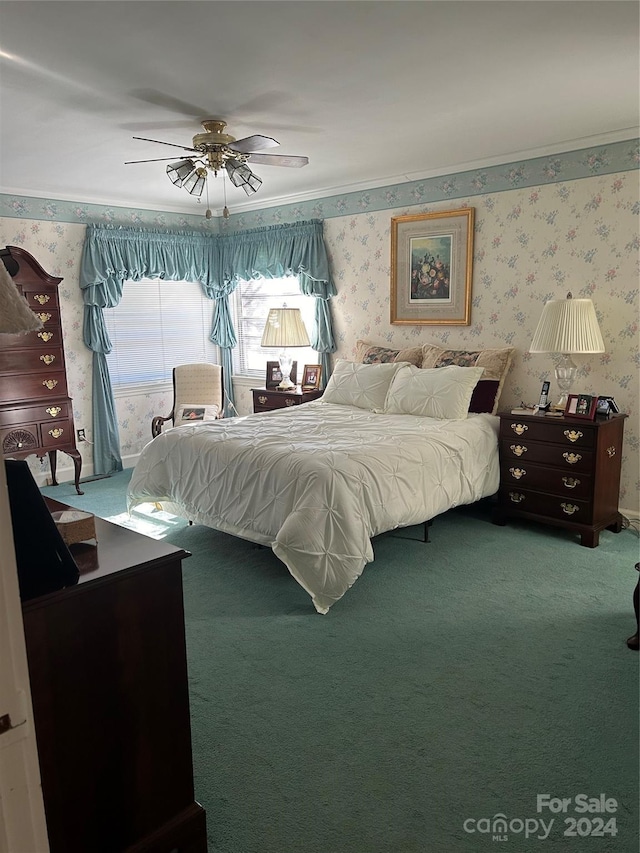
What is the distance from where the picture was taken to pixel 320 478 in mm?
3229

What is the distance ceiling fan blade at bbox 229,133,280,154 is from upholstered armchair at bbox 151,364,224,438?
2.76m

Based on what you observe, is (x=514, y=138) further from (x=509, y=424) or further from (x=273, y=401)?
(x=273, y=401)

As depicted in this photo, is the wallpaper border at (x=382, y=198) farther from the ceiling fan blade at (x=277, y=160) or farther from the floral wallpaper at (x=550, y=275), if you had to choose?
the ceiling fan blade at (x=277, y=160)

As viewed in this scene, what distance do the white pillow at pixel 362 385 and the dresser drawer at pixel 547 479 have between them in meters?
1.06

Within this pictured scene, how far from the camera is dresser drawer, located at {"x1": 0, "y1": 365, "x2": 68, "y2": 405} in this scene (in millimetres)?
4844

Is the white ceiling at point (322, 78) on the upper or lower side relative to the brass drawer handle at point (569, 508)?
upper

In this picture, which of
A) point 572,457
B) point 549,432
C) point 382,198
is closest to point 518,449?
point 549,432

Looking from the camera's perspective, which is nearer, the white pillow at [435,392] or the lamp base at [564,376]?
the lamp base at [564,376]

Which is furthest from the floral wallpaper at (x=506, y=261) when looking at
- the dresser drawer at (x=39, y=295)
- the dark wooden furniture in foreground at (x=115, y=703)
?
the dark wooden furniture in foreground at (x=115, y=703)

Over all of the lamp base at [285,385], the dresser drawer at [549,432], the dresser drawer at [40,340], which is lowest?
the dresser drawer at [549,432]

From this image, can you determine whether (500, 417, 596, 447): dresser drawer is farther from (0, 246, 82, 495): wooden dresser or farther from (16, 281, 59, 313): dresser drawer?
(16, 281, 59, 313): dresser drawer

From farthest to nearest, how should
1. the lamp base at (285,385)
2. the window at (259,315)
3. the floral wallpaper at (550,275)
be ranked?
the window at (259,315) → the lamp base at (285,385) → the floral wallpaper at (550,275)

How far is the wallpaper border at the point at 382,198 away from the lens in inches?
162

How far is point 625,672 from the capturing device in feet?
8.49
